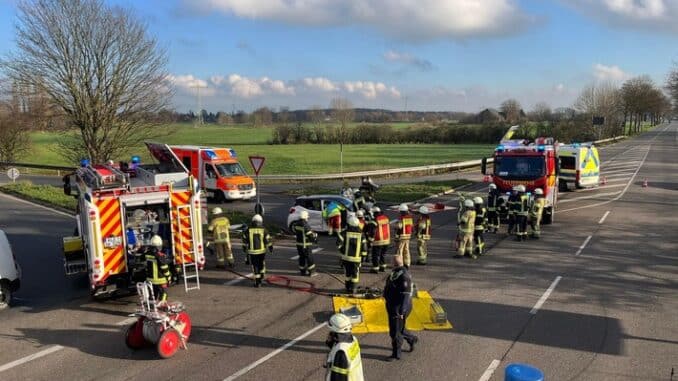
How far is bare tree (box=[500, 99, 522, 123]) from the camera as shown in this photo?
92.4m

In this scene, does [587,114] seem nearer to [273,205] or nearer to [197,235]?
[273,205]

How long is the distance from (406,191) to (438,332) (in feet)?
59.4

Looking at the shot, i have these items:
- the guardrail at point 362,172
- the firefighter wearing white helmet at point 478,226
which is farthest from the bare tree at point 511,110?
the firefighter wearing white helmet at point 478,226

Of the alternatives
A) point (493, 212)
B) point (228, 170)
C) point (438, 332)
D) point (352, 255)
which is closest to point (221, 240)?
point (352, 255)

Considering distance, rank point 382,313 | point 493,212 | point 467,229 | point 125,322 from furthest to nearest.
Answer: point 493,212
point 467,229
point 382,313
point 125,322

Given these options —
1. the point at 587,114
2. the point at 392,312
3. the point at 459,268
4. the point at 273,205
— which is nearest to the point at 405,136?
the point at 587,114

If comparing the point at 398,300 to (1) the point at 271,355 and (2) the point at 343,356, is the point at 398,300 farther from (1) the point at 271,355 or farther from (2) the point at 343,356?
(2) the point at 343,356

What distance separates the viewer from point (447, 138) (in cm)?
8281

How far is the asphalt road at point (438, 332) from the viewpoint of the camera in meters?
7.21

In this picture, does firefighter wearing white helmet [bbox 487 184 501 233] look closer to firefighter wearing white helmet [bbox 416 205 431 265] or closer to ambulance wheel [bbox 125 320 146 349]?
firefighter wearing white helmet [bbox 416 205 431 265]

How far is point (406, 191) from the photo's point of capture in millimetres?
26297

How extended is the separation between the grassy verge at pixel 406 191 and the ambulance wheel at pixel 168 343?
54.1 ft

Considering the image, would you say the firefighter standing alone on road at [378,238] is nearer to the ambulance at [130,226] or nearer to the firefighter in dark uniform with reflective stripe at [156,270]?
the ambulance at [130,226]

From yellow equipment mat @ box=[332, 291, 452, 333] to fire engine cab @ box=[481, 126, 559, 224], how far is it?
8.57m
